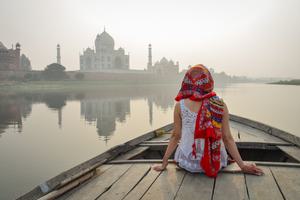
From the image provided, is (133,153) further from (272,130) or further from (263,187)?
(272,130)

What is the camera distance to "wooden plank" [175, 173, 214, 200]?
Answer: 1878mm

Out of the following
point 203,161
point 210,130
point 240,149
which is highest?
point 210,130

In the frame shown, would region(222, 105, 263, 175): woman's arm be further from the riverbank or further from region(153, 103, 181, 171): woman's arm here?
the riverbank

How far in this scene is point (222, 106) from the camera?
2250mm

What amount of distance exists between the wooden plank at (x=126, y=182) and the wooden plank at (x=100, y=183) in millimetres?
47

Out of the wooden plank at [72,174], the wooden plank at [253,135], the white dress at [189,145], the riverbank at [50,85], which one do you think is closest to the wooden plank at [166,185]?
the white dress at [189,145]

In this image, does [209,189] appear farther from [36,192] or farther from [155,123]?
[155,123]

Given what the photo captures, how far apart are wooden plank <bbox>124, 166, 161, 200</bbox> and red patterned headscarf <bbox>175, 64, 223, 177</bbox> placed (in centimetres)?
39

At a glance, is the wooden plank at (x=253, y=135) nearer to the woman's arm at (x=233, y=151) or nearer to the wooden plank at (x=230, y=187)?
the woman's arm at (x=233, y=151)

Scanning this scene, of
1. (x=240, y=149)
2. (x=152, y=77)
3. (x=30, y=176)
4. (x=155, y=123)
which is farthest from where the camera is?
(x=152, y=77)

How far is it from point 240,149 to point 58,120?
35.4 feet

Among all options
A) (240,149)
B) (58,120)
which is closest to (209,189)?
(240,149)

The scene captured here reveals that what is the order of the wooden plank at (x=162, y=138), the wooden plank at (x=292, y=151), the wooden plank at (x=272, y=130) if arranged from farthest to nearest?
1. the wooden plank at (x=162, y=138)
2. the wooden plank at (x=272, y=130)
3. the wooden plank at (x=292, y=151)

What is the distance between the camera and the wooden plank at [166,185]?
1.91 metres
